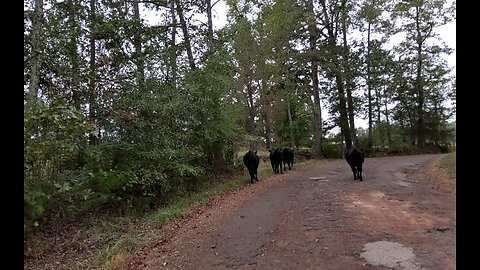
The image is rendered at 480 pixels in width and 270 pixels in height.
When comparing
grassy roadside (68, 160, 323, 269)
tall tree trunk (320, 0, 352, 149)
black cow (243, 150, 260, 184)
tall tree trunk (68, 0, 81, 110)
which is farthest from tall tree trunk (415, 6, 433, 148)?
tall tree trunk (68, 0, 81, 110)

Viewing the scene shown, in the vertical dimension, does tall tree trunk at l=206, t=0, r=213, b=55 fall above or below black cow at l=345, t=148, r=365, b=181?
above

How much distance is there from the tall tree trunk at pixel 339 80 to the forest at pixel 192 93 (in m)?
0.09

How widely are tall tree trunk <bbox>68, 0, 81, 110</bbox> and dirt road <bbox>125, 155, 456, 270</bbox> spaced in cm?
389

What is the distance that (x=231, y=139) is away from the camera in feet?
42.5

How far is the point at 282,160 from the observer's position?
49.0ft

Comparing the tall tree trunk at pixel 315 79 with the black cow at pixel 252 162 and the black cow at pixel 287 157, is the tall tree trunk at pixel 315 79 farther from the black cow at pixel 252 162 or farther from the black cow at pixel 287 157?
the black cow at pixel 252 162

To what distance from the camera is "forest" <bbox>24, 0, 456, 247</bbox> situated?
22.2ft

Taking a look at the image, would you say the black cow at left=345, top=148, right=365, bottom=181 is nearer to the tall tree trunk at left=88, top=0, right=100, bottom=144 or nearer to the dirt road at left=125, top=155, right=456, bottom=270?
the dirt road at left=125, top=155, right=456, bottom=270

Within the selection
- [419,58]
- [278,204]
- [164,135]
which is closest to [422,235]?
[278,204]

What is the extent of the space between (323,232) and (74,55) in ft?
23.4

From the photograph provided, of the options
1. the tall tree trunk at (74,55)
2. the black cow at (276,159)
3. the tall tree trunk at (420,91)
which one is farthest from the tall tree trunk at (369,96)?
the tall tree trunk at (74,55)

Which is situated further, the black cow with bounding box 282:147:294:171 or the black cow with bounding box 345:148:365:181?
the black cow with bounding box 282:147:294:171

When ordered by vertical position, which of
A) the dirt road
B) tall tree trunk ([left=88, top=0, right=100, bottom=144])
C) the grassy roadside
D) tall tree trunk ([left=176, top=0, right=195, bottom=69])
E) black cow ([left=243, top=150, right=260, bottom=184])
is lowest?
the grassy roadside
